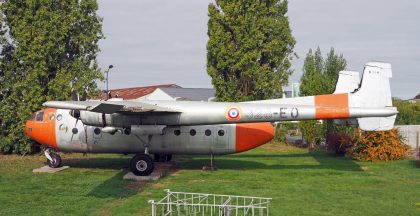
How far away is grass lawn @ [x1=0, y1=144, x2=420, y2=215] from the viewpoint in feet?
44.7

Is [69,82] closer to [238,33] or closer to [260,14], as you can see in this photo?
[238,33]

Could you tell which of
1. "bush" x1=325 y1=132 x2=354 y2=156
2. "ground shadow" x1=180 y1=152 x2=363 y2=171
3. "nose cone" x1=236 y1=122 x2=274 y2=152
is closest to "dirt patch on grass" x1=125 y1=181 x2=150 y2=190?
"ground shadow" x1=180 y1=152 x2=363 y2=171

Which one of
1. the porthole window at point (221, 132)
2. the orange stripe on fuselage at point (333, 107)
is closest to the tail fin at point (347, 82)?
the orange stripe on fuselage at point (333, 107)

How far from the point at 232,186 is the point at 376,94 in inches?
310

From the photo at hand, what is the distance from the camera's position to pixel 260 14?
37.6m

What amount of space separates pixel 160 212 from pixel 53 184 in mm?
7229

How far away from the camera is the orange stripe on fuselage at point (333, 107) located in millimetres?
18688

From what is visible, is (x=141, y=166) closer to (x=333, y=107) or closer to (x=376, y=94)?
(x=333, y=107)

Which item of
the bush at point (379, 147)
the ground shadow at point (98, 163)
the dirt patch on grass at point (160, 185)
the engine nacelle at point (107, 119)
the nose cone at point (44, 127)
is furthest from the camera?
the bush at point (379, 147)

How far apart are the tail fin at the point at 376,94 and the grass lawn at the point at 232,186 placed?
2640 mm

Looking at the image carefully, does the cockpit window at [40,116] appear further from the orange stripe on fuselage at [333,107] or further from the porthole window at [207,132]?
the orange stripe on fuselage at [333,107]

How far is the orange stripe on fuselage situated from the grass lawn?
2.97 m

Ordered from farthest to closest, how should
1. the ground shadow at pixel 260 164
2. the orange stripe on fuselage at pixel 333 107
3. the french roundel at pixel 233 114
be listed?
1. the ground shadow at pixel 260 164
2. the french roundel at pixel 233 114
3. the orange stripe on fuselage at pixel 333 107

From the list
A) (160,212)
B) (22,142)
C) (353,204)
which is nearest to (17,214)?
(160,212)
